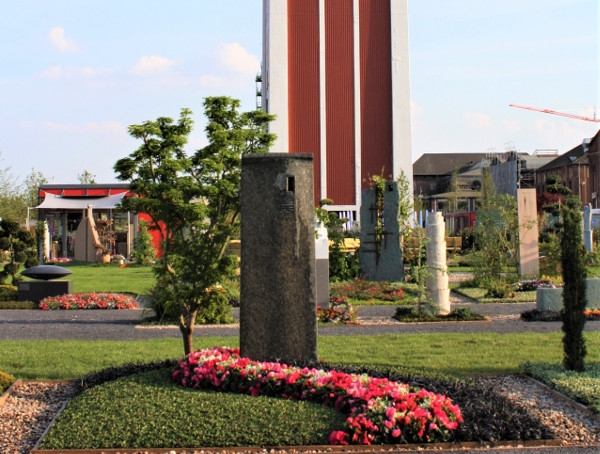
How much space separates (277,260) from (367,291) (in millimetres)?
10732

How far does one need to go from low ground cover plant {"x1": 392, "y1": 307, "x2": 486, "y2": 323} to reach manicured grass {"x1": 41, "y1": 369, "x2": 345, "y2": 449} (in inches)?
291

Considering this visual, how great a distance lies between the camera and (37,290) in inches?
648

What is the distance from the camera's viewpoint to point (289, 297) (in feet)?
22.6

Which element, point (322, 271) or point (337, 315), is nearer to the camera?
point (337, 315)

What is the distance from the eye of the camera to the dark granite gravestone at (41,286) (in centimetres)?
1645

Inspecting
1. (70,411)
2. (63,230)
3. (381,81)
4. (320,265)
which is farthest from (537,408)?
(63,230)

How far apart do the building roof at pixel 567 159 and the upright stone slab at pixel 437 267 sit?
7193 cm

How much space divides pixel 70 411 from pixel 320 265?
350 inches

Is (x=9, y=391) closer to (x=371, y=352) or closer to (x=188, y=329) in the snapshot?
(x=188, y=329)

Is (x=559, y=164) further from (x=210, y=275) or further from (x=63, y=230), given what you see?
(x=210, y=275)

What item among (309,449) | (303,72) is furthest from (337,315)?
(303,72)

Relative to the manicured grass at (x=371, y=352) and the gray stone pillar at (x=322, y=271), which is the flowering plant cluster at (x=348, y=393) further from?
the gray stone pillar at (x=322, y=271)

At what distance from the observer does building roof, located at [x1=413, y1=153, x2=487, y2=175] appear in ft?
333

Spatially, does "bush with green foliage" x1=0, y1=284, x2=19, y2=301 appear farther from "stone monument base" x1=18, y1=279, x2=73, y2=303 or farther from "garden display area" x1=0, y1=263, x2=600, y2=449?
"garden display area" x1=0, y1=263, x2=600, y2=449
